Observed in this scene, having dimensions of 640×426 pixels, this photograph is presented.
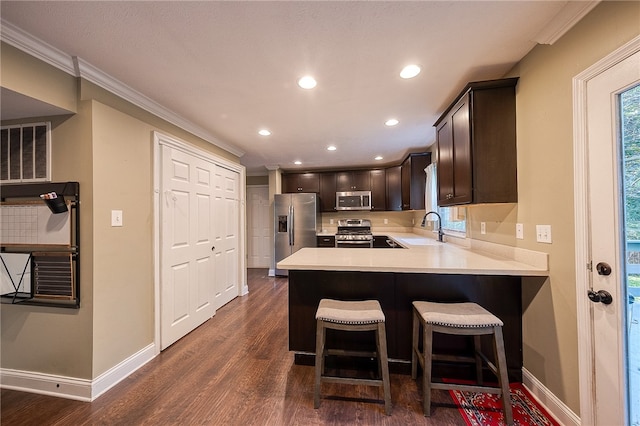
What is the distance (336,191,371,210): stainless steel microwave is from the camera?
5.02 m

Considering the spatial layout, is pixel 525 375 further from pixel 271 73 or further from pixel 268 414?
pixel 271 73

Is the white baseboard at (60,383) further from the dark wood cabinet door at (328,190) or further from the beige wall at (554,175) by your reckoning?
the dark wood cabinet door at (328,190)

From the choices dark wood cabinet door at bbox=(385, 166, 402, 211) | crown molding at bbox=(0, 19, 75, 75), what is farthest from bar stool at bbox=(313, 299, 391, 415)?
dark wood cabinet door at bbox=(385, 166, 402, 211)

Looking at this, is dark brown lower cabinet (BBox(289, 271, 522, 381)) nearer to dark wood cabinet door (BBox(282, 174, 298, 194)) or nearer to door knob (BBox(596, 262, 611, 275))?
door knob (BBox(596, 262, 611, 275))

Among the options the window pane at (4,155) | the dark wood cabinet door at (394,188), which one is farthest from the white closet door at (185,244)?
the dark wood cabinet door at (394,188)

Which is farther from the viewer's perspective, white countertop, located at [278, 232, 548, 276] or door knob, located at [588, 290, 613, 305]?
white countertop, located at [278, 232, 548, 276]

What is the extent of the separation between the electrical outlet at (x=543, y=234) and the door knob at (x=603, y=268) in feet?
1.00

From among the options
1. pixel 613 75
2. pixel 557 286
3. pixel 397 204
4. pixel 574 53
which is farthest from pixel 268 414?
pixel 397 204

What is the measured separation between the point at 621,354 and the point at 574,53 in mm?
1526

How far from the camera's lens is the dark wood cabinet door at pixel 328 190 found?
17.1 feet

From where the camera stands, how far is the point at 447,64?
1.67 meters

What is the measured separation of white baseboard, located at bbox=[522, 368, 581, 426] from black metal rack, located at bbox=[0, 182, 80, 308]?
3.18m

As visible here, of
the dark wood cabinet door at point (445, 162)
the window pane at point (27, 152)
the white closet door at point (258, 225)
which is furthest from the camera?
the white closet door at point (258, 225)

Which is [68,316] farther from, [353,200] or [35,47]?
[353,200]
